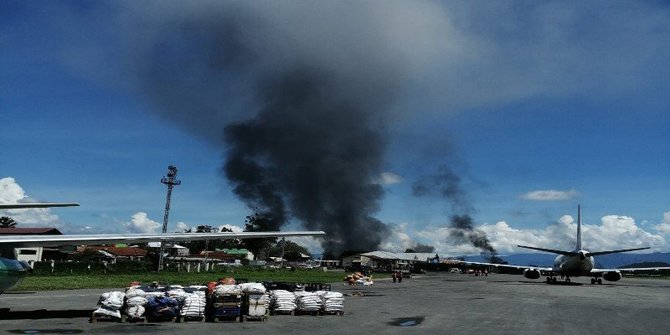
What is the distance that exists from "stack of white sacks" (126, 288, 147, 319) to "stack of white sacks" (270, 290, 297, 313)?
16.9ft

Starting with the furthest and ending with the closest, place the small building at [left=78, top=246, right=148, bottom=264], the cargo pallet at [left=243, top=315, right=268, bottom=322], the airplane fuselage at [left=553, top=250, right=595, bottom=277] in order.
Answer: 1. the small building at [left=78, top=246, right=148, bottom=264]
2. the airplane fuselage at [left=553, top=250, right=595, bottom=277]
3. the cargo pallet at [left=243, top=315, right=268, bottom=322]

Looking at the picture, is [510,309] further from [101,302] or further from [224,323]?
[101,302]

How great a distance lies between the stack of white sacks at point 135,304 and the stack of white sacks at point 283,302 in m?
5.15

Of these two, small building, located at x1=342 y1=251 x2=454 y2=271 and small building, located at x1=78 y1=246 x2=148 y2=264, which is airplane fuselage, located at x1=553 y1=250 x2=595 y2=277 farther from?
small building, located at x1=342 y1=251 x2=454 y2=271

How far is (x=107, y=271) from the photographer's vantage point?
59625mm

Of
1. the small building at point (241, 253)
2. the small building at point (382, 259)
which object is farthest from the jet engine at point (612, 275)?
the small building at point (241, 253)

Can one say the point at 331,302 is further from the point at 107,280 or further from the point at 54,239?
the point at 107,280

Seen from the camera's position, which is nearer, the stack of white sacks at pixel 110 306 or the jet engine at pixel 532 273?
the stack of white sacks at pixel 110 306

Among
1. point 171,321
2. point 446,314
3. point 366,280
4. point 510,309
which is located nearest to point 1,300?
point 171,321

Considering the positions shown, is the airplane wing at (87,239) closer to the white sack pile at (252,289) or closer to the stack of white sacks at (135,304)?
the stack of white sacks at (135,304)

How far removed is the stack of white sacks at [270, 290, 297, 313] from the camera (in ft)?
69.1

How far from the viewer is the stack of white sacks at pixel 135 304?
59.2 ft

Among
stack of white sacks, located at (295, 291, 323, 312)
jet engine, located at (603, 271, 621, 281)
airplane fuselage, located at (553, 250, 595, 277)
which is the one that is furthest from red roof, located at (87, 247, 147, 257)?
stack of white sacks, located at (295, 291, 323, 312)

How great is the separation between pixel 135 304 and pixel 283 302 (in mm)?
5729
